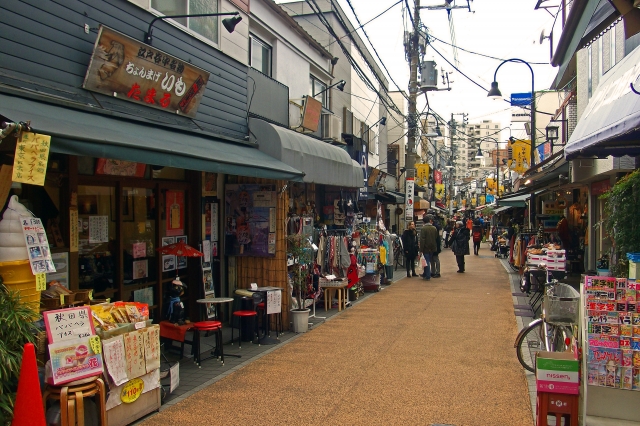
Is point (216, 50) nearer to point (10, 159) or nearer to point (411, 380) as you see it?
point (10, 159)

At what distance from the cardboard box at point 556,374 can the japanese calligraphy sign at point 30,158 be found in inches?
188

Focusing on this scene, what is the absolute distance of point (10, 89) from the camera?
5.23 metres

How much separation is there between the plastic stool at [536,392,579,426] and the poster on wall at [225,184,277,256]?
586cm

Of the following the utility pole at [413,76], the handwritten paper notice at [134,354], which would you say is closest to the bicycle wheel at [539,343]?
the handwritten paper notice at [134,354]

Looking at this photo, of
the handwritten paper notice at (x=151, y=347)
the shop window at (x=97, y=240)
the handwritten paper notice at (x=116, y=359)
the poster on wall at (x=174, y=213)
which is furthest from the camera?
the poster on wall at (x=174, y=213)

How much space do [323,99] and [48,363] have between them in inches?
556

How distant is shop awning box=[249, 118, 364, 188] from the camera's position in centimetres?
A: 1023

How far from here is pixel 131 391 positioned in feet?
17.7

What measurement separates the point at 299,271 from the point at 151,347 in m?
4.75

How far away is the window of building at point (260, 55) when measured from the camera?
11961 mm

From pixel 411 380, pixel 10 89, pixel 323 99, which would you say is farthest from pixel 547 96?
pixel 10 89

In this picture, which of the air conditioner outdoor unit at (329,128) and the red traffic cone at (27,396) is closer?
the red traffic cone at (27,396)

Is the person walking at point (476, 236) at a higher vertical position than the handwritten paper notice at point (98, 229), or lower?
lower

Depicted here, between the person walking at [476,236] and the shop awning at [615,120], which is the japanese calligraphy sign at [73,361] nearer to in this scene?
the shop awning at [615,120]
